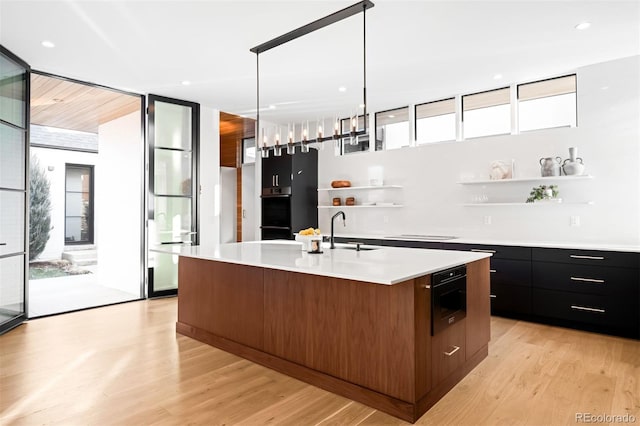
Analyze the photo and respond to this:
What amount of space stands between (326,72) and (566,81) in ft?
9.31

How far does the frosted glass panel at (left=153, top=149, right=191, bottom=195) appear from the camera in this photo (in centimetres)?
550

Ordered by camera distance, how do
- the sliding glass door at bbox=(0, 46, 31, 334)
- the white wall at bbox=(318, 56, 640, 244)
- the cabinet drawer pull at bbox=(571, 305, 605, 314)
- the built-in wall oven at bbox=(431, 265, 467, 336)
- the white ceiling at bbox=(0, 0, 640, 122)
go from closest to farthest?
the built-in wall oven at bbox=(431, 265, 467, 336) → the white ceiling at bbox=(0, 0, 640, 122) → the cabinet drawer pull at bbox=(571, 305, 605, 314) → the sliding glass door at bbox=(0, 46, 31, 334) → the white wall at bbox=(318, 56, 640, 244)

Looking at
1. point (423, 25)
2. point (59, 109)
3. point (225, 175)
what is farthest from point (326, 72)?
point (225, 175)

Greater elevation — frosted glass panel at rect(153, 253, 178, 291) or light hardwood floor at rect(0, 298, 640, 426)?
frosted glass panel at rect(153, 253, 178, 291)

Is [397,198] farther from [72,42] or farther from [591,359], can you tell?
[72,42]

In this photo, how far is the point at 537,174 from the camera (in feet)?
15.4

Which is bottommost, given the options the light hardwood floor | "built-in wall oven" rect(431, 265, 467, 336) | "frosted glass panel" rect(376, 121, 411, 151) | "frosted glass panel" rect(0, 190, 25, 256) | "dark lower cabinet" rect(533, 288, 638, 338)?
the light hardwood floor

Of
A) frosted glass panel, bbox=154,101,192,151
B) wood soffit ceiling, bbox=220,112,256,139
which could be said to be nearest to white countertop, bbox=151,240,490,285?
frosted glass panel, bbox=154,101,192,151

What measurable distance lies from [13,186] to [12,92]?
970mm

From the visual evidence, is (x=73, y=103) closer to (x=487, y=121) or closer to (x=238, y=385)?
(x=238, y=385)

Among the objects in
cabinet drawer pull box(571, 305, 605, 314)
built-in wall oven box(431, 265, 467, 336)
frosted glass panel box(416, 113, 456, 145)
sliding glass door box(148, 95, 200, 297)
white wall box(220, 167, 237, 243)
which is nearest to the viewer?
built-in wall oven box(431, 265, 467, 336)

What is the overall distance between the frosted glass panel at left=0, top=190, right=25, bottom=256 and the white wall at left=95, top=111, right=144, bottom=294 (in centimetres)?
144

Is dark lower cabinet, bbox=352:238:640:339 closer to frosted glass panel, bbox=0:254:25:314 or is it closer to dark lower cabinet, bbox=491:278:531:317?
dark lower cabinet, bbox=491:278:531:317

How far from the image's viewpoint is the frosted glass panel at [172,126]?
18.0 feet
